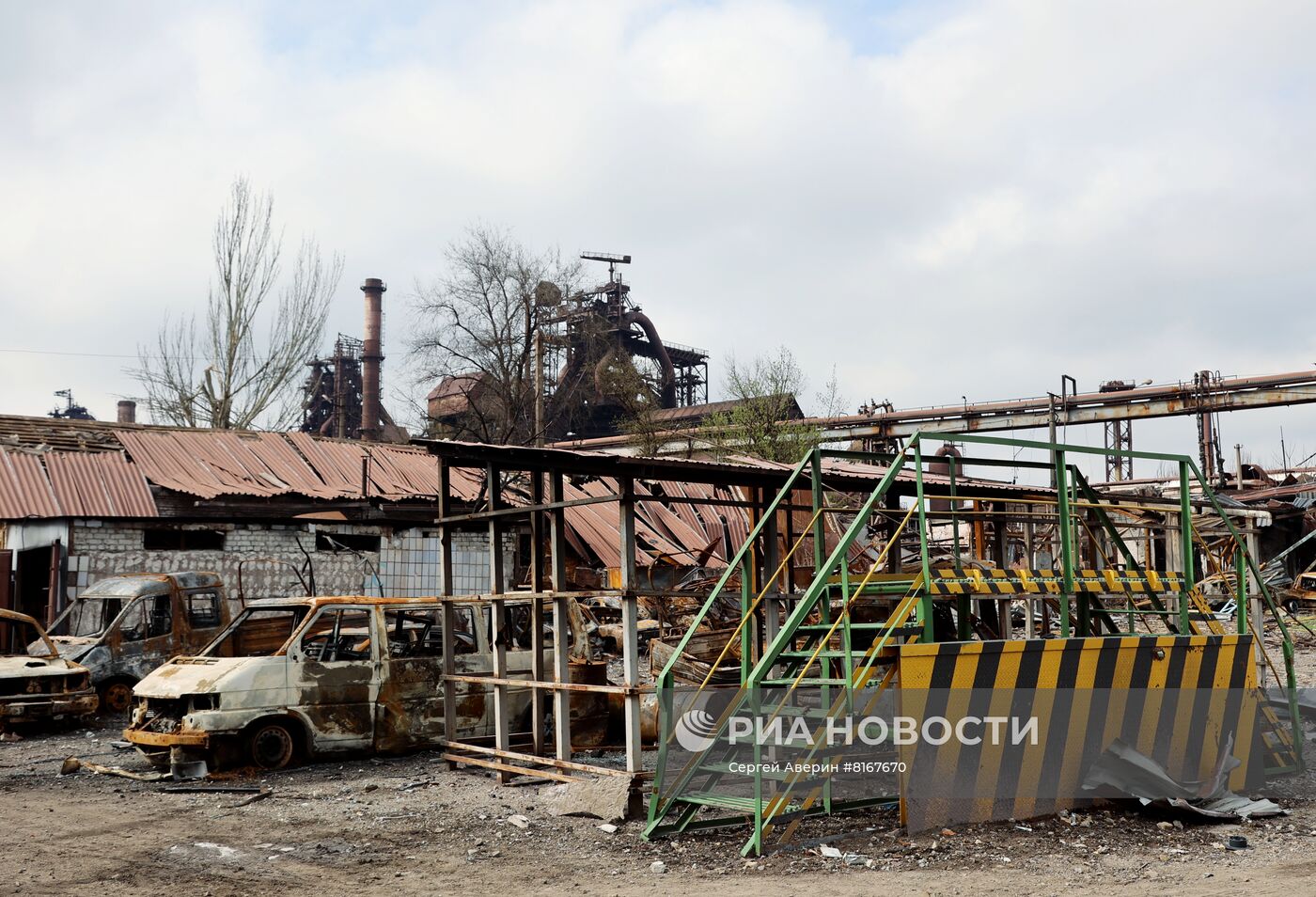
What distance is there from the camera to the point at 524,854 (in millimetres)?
7949

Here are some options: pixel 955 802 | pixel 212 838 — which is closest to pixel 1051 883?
pixel 955 802

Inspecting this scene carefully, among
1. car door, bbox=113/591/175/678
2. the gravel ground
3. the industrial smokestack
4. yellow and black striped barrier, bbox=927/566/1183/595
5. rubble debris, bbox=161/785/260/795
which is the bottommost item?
the gravel ground

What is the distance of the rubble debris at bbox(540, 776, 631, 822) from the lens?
877cm

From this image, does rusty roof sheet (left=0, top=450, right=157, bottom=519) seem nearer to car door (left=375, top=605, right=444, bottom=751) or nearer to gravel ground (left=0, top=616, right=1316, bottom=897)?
car door (left=375, top=605, right=444, bottom=751)

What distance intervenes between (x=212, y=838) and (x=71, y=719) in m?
7.57

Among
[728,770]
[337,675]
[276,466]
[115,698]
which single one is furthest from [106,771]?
[276,466]

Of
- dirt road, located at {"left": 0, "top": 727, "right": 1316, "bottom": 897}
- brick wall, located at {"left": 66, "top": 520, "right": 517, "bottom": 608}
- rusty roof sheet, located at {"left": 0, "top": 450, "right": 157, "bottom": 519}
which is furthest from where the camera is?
brick wall, located at {"left": 66, "top": 520, "right": 517, "bottom": 608}

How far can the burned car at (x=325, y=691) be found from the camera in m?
11.0

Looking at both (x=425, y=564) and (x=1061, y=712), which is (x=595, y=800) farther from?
(x=425, y=564)

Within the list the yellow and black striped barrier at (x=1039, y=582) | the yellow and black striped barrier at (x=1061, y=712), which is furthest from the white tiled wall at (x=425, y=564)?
the yellow and black striped barrier at (x=1061, y=712)

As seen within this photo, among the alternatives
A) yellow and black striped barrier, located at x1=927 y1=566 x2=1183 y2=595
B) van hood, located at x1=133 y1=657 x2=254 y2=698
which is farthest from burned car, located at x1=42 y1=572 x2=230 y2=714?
yellow and black striped barrier, located at x1=927 y1=566 x2=1183 y2=595

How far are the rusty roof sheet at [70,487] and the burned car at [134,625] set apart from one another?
10.1 feet

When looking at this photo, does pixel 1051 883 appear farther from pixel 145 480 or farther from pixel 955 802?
pixel 145 480

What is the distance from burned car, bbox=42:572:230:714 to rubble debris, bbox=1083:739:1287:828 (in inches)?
463
